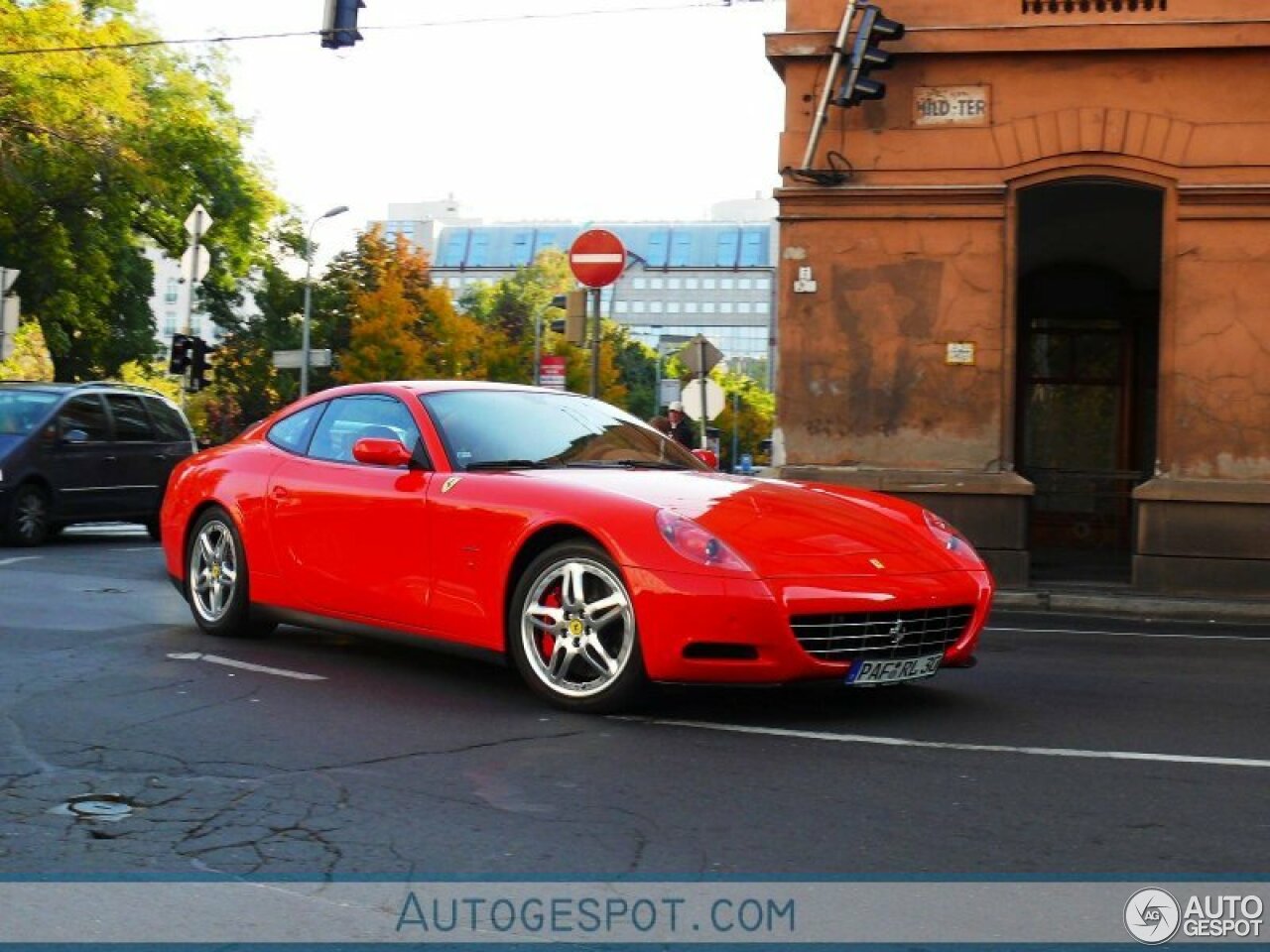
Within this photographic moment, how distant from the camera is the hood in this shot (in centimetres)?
630

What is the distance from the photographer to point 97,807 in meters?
4.90

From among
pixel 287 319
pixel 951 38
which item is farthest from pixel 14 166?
pixel 287 319

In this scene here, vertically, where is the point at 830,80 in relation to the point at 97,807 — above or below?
above

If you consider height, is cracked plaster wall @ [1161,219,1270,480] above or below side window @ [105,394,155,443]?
above

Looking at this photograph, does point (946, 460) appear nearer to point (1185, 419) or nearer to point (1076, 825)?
point (1185, 419)

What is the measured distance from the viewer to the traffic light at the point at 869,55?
49.2 feet

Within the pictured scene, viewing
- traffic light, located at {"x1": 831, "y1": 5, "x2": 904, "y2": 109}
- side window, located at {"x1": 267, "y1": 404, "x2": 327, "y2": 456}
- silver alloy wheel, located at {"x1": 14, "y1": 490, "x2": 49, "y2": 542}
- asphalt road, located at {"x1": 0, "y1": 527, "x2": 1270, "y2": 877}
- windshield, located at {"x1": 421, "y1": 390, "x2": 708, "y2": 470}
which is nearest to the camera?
asphalt road, located at {"x1": 0, "y1": 527, "x2": 1270, "y2": 877}

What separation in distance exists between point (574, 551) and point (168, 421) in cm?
1287

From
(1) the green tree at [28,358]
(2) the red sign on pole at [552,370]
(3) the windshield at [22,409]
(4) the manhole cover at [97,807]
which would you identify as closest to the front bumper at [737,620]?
(4) the manhole cover at [97,807]

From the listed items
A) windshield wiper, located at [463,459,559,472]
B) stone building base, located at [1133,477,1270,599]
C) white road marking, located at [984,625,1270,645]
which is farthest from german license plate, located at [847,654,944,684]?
stone building base, located at [1133,477,1270,599]

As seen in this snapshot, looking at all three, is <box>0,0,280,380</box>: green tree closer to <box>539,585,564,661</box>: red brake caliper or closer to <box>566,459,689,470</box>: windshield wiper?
<box>566,459,689,470</box>: windshield wiper

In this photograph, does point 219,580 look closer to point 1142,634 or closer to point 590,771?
point 590,771

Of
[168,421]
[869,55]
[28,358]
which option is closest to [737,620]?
[869,55]

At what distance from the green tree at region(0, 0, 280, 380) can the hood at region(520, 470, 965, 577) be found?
2850 centimetres
